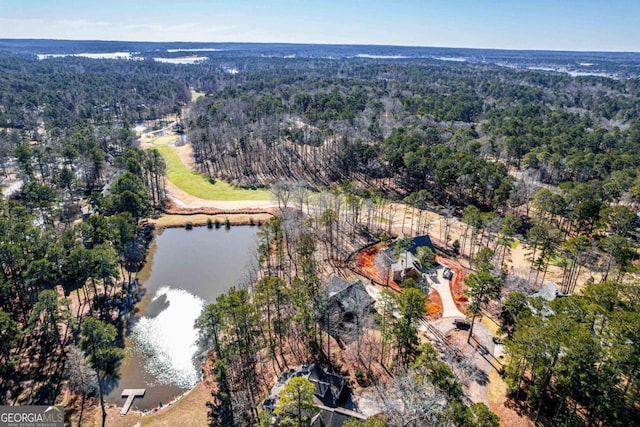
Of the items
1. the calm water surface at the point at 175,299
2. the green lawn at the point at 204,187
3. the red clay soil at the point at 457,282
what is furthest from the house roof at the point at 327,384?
the green lawn at the point at 204,187

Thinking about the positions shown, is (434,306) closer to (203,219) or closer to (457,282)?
(457,282)

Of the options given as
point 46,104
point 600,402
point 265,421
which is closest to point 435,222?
point 600,402

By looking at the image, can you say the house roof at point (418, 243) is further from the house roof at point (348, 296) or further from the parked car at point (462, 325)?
the parked car at point (462, 325)

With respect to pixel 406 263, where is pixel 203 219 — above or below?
below

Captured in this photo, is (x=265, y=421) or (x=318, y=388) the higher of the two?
(x=265, y=421)

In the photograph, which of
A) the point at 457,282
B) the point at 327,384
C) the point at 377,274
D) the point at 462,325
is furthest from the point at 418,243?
the point at 327,384

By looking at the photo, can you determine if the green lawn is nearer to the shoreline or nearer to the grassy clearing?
the shoreline

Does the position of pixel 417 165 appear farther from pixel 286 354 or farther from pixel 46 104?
pixel 46 104
